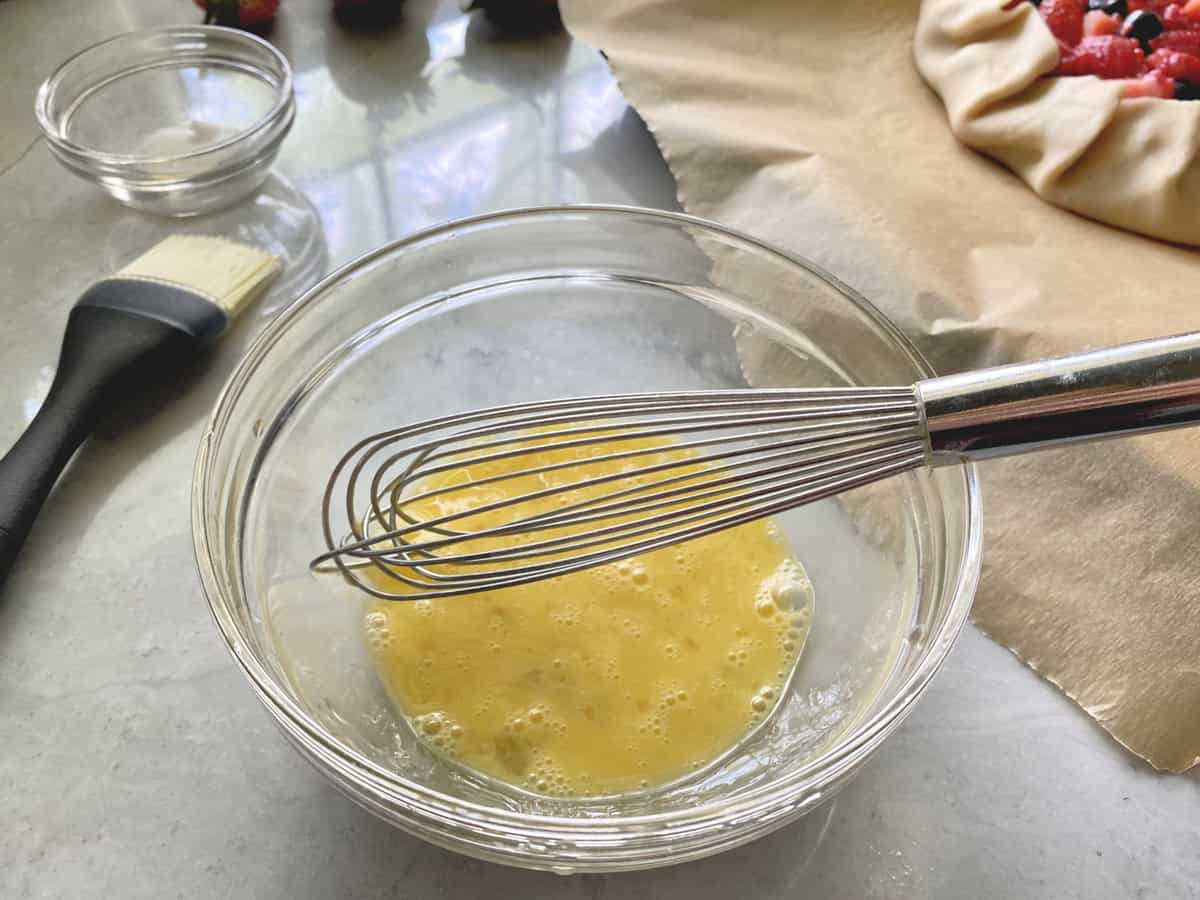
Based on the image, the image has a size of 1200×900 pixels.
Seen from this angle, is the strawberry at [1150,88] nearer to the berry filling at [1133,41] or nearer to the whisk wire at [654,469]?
the berry filling at [1133,41]

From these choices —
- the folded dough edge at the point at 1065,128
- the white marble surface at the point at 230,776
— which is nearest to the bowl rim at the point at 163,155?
the white marble surface at the point at 230,776

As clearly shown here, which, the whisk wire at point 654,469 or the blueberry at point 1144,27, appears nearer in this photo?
→ the whisk wire at point 654,469

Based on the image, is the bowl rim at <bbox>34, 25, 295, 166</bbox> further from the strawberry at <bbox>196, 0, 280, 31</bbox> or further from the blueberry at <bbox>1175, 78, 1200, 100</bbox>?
the blueberry at <bbox>1175, 78, 1200, 100</bbox>

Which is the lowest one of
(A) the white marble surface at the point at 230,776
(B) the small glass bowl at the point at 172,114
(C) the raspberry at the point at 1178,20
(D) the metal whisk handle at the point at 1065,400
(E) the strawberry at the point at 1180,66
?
(A) the white marble surface at the point at 230,776

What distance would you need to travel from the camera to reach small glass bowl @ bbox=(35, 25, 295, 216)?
1046 millimetres

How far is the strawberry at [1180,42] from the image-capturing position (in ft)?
3.78

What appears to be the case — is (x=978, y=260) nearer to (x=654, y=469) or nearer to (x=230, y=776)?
(x=654, y=469)

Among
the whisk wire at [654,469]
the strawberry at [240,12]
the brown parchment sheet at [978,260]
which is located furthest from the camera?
the strawberry at [240,12]

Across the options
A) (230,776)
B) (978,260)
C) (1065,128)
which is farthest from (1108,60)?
(230,776)

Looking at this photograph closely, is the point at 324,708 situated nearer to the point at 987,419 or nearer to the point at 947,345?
the point at 987,419

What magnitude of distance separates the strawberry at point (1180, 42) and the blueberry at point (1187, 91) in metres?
0.05

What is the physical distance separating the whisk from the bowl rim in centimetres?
39

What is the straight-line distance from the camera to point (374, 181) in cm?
115

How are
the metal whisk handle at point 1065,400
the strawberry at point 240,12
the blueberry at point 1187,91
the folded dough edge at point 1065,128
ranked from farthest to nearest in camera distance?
the strawberry at point 240,12
the blueberry at point 1187,91
the folded dough edge at point 1065,128
the metal whisk handle at point 1065,400
